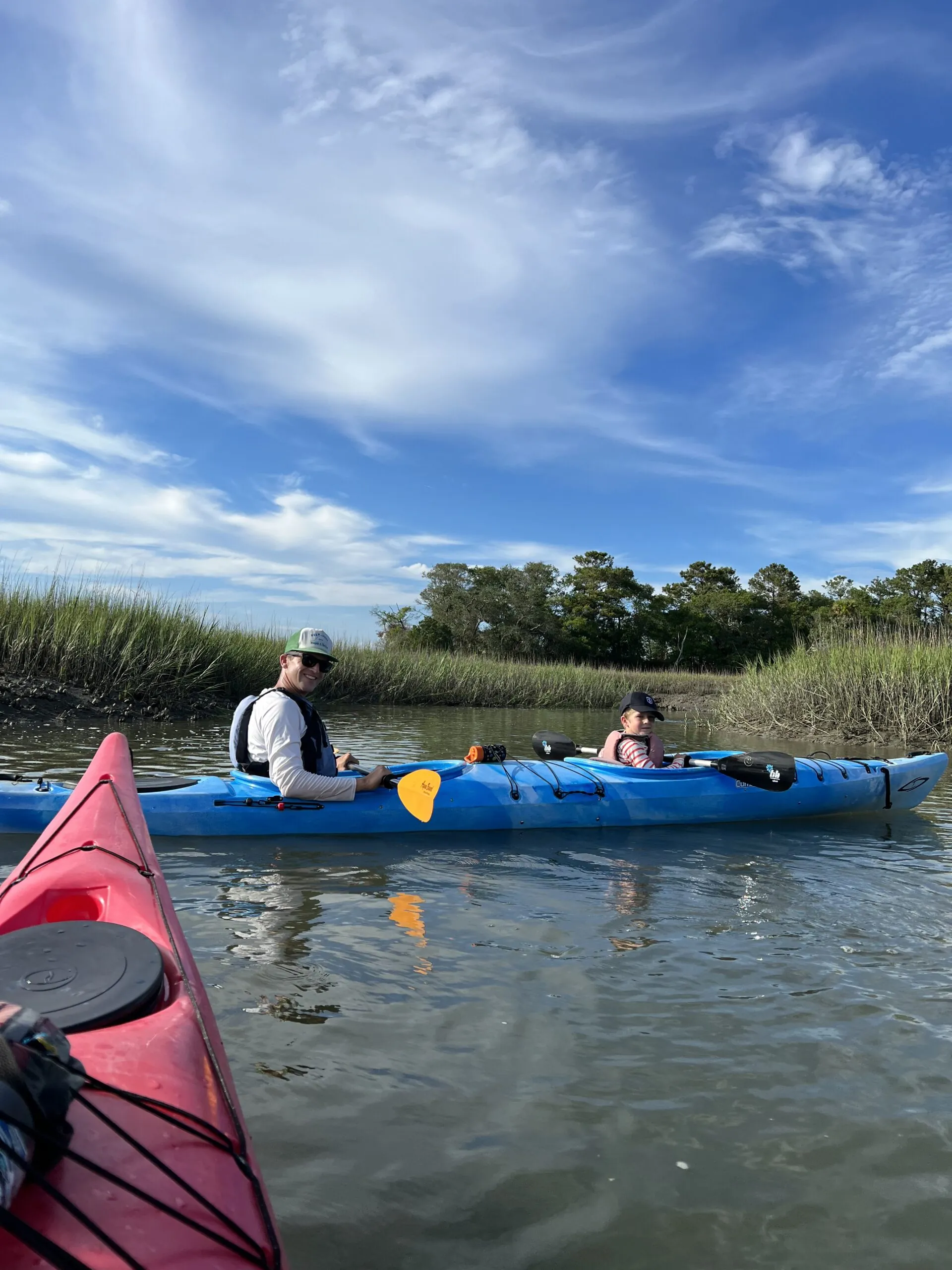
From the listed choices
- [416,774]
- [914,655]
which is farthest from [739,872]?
[914,655]

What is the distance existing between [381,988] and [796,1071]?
53.4 inches

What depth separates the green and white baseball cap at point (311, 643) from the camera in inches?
189

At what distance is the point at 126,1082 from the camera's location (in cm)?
146

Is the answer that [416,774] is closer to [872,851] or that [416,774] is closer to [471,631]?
[872,851]

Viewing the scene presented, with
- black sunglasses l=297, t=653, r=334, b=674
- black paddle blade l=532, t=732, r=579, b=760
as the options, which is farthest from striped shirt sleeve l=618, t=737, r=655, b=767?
black sunglasses l=297, t=653, r=334, b=674

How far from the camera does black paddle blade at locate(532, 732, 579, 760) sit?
6570mm

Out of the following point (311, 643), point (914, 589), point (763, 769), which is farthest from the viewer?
point (914, 589)

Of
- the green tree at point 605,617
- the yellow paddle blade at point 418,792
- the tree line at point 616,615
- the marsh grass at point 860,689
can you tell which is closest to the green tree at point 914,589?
the tree line at point 616,615

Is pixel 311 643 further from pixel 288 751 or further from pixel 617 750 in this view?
pixel 617 750

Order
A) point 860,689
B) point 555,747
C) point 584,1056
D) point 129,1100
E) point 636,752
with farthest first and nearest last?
point 860,689 → point 555,747 → point 636,752 → point 584,1056 → point 129,1100

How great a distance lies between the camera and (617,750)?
6.22 m

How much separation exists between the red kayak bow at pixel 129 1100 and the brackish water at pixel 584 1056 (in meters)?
0.51

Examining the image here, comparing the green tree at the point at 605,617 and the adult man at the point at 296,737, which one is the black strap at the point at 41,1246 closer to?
the adult man at the point at 296,737

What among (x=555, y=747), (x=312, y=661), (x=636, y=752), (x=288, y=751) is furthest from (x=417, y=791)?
(x=636, y=752)
